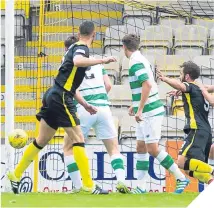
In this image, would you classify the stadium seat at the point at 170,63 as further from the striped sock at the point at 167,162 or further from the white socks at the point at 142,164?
the striped sock at the point at 167,162

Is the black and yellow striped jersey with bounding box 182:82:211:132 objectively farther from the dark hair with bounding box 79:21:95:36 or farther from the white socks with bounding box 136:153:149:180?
the dark hair with bounding box 79:21:95:36

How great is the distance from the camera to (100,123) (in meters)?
8.54

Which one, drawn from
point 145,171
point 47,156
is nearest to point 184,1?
point 47,156

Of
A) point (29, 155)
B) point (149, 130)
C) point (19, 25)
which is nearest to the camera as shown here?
point (29, 155)

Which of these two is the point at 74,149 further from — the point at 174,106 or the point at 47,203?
the point at 174,106

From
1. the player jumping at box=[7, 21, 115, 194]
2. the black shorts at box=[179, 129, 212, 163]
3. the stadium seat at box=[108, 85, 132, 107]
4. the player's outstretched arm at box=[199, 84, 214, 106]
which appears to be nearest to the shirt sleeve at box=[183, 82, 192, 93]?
the player's outstretched arm at box=[199, 84, 214, 106]

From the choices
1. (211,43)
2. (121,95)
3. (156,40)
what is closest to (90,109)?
(121,95)

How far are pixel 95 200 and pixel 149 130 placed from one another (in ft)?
5.16

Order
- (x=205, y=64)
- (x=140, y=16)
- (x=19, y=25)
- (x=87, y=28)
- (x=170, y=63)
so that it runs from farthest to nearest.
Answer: (x=140, y=16)
(x=19, y=25)
(x=170, y=63)
(x=205, y=64)
(x=87, y=28)

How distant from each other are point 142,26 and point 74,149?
678cm

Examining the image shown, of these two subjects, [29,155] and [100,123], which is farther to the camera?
[100,123]

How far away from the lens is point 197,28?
13.4m

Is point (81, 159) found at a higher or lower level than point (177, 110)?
lower

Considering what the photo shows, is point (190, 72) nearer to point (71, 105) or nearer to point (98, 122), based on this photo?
point (98, 122)
